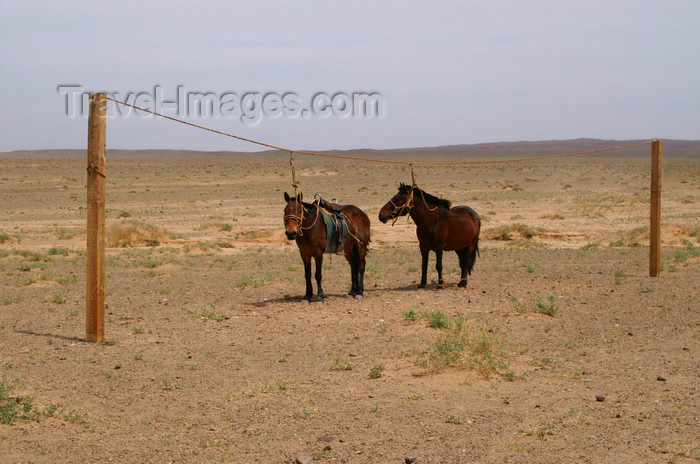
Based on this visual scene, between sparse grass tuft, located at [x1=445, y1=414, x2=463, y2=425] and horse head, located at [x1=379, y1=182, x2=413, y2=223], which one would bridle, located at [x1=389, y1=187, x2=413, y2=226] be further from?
sparse grass tuft, located at [x1=445, y1=414, x2=463, y2=425]

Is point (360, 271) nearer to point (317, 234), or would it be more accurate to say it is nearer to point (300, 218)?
point (317, 234)

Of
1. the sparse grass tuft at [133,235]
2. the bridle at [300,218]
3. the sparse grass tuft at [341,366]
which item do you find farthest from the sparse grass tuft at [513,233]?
the sparse grass tuft at [341,366]

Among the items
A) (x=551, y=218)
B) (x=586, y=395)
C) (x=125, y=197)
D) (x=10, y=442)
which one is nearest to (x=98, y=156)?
(x=10, y=442)

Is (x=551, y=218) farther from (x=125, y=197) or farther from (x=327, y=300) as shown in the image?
(x=125, y=197)

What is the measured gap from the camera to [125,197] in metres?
42.3

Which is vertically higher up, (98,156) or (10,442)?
(98,156)

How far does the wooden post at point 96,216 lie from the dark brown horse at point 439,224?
546 cm

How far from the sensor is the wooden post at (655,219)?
46.6ft

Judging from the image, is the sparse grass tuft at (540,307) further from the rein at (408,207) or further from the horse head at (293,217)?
the horse head at (293,217)

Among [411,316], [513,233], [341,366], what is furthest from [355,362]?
[513,233]

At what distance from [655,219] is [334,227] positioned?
6.80 metres

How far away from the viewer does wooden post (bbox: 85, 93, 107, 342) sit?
9.40 m

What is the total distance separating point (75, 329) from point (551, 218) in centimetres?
2307

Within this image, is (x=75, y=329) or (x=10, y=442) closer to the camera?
(x=10, y=442)
